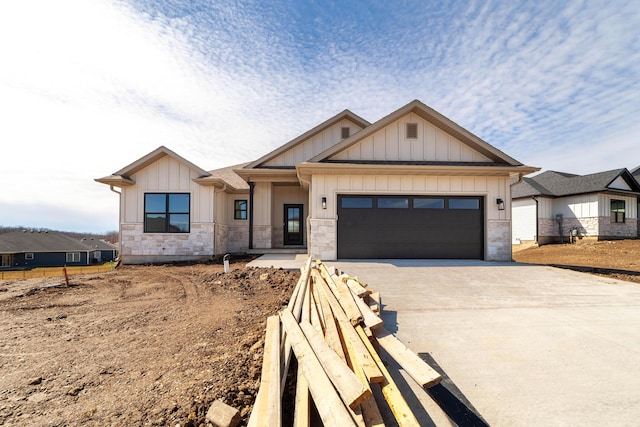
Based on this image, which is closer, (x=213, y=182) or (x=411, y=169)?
(x=411, y=169)

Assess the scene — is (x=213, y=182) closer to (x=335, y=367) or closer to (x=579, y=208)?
(x=335, y=367)

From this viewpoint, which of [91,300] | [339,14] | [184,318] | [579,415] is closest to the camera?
[579,415]

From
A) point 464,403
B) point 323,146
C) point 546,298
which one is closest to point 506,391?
point 464,403

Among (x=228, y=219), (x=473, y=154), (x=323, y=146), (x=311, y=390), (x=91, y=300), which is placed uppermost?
(x=323, y=146)

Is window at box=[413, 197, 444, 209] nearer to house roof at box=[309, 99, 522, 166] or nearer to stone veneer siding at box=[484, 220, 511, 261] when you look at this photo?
stone veneer siding at box=[484, 220, 511, 261]

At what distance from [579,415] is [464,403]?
0.86 metres

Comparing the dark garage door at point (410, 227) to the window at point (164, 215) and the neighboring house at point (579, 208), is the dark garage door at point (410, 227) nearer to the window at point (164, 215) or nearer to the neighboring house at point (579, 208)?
the window at point (164, 215)

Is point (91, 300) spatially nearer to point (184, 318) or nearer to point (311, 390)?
point (184, 318)

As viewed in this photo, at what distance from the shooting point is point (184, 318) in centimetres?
473

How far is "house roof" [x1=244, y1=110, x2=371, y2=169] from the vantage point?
13.2 metres

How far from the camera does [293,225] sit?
14922mm

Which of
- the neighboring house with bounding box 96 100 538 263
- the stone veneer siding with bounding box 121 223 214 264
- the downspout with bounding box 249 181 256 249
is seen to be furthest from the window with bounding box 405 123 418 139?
the stone veneer siding with bounding box 121 223 214 264

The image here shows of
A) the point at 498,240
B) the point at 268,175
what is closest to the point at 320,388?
the point at 498,240

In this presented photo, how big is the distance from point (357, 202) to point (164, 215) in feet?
28.3
